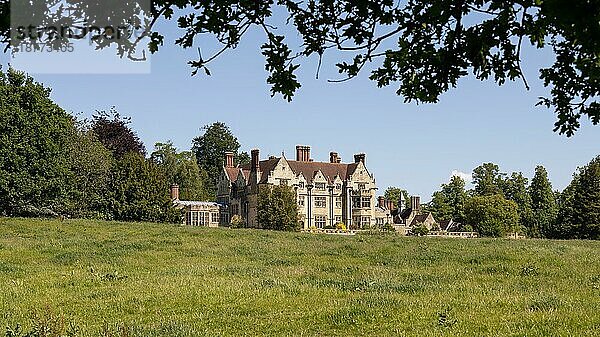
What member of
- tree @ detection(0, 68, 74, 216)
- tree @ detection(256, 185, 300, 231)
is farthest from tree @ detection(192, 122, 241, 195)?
tree @ detection(0, 68, 74, 216)

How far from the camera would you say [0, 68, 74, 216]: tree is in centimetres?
4891

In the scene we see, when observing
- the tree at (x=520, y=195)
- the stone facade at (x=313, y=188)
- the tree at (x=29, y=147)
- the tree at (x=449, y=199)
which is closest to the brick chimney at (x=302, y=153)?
the stone facade at (x=313, y=188)

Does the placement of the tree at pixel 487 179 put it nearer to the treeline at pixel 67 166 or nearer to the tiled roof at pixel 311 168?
the tiled roof at pixel 311 168

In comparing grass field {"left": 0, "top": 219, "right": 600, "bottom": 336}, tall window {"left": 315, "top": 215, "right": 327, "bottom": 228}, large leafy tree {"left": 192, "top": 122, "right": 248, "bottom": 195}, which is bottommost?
grass field {"left": 0, "top": 219, "right": 600, "bottom": 336}

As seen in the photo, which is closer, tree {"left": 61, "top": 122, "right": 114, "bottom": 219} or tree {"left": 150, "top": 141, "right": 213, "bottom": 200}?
tree {"left": 61, "top": 122, "right": 114, "bottom": 219}

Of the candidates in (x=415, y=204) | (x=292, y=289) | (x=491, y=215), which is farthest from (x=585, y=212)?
(x=292, y=289)

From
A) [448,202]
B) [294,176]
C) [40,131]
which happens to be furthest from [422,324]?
[448,202]

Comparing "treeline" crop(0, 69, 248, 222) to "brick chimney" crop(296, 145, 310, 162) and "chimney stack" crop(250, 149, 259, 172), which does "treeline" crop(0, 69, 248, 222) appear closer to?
"chimney stack" crop(250, 149, 259, 172)

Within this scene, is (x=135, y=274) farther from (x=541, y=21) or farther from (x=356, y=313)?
(x=541, y=21)

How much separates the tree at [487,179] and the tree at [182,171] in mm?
41146

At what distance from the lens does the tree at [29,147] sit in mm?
48906

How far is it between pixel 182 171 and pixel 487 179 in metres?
45.6

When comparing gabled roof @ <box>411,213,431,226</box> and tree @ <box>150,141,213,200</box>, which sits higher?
tree @ <box>150,141,213,200</box>

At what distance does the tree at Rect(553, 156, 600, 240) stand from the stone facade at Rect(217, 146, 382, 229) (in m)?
22.1
